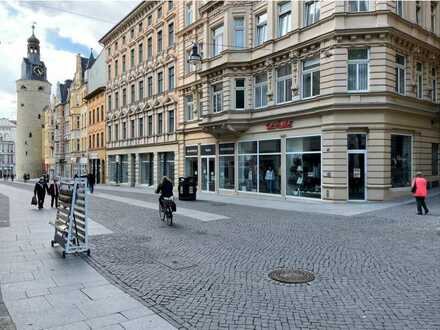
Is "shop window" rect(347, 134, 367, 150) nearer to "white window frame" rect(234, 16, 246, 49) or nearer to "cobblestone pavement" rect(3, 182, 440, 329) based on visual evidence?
"cobblestone pavement" rect(3, 182, 440, 329)

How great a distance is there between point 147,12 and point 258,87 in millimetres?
18711

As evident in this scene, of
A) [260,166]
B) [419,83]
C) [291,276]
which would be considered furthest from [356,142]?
[291,276]

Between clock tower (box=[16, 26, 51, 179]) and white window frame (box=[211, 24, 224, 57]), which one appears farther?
clock tower (box=[16, 26, 51, 179])

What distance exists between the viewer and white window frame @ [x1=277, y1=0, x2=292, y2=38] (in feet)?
68.8

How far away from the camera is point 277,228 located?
38.2 feet

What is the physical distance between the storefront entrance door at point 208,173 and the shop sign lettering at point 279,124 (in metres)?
6.21

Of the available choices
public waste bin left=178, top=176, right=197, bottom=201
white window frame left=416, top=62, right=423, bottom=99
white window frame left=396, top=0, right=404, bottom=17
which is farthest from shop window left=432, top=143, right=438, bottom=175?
public waste bin left=178, top=176, right=197, bottom=201

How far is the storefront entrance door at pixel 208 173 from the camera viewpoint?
27.2 meters

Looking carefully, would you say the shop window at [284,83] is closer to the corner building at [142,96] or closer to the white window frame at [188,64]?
the white window frame at [188,64]

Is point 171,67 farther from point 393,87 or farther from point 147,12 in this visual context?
point 393,87

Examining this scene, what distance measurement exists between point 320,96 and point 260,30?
7124 millimetres

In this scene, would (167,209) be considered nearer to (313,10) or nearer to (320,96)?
(320,96)

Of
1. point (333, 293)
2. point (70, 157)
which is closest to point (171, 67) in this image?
point (333, 293)

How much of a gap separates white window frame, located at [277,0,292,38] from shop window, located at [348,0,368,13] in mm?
3642
